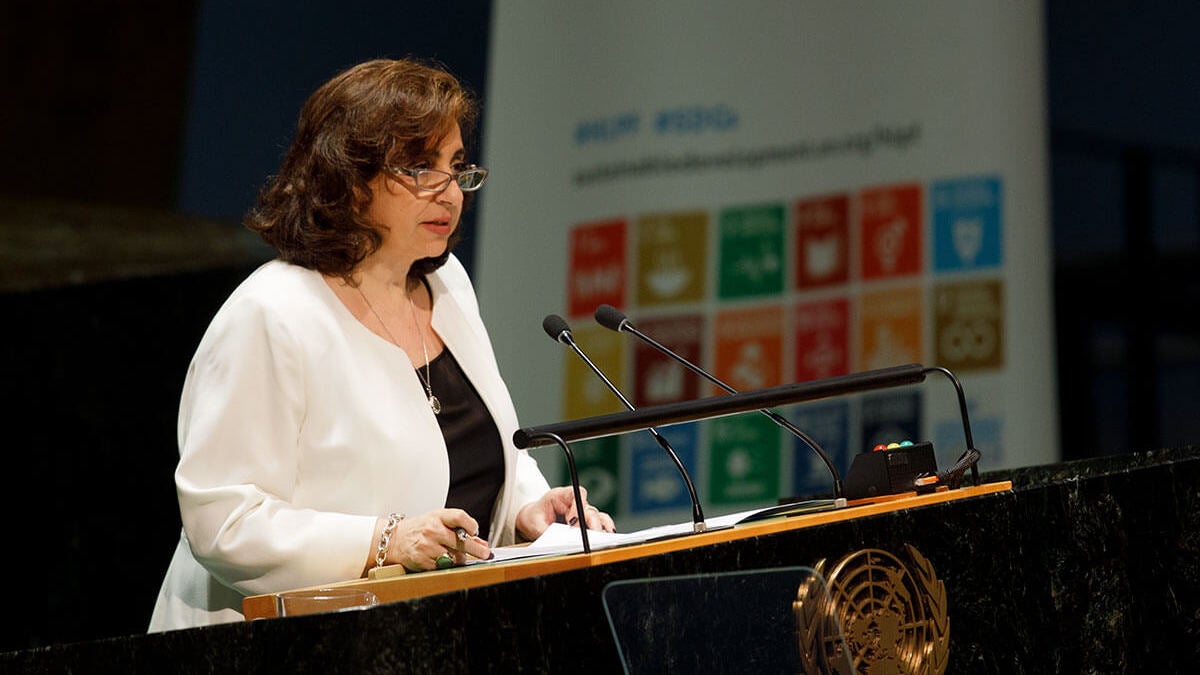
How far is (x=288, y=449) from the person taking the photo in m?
2.18

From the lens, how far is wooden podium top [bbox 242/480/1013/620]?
1690 mm

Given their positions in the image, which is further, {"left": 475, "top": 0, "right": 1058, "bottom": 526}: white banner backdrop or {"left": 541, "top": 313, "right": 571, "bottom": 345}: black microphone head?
{"left": 475, "top": 0, "right": 1058, "bottom": 526}: white banner backdrop

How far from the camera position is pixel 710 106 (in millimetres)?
4328

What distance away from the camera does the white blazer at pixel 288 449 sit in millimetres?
2086

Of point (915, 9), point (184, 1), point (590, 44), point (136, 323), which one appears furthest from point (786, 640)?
point (184, 1)

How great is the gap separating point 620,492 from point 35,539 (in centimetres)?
158

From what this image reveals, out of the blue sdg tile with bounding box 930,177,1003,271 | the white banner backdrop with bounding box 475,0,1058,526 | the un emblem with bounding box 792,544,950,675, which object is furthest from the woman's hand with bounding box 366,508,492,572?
the blue sdg tile with bounding box 930,177,1003,271

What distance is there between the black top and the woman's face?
0.21m

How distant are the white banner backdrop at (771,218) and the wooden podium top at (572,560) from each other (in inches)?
81.2

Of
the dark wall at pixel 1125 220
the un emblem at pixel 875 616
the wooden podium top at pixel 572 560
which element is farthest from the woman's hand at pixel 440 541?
the dark wall at pixel 1125 220

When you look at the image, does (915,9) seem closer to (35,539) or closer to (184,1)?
(184,1)

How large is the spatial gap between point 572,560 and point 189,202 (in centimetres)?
327

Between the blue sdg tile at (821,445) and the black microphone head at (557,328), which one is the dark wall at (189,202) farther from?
the black microphone head at (557,328)

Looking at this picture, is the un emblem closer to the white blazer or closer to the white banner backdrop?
the white blazer
